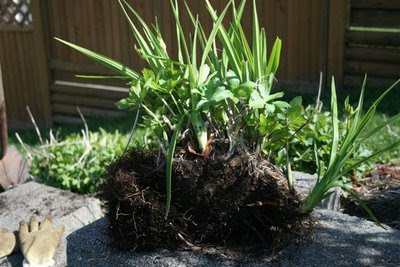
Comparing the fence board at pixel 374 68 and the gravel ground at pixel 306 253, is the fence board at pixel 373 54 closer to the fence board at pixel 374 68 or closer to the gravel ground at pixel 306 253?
the fence board at pixel 374 68

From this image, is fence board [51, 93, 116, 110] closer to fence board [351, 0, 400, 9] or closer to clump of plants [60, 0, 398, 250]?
fence board [351, 0, 400, 9]

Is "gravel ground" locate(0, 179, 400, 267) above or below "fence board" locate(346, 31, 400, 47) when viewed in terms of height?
below

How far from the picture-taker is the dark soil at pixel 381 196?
11.9ft

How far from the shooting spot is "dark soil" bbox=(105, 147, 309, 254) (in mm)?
2471

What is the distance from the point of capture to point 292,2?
285 inches

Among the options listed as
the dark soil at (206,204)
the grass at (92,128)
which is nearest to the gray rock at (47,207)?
the dark soil at (206,204)

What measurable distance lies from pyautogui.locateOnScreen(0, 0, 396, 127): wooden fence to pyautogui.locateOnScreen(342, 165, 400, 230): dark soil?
294 cm

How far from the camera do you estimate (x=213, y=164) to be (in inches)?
97.1

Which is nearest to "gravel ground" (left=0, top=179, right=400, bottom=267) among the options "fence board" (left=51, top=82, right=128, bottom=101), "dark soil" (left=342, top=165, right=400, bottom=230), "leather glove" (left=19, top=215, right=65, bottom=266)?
"leather glove" (left=19, top=215, right=65, bottom=266)

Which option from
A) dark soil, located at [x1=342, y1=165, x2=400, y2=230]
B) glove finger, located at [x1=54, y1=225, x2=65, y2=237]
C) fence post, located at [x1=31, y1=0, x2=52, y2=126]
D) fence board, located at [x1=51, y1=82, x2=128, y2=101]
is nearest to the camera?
glove finger, located at [x1=54, y1=225, x2=65, y2=237]

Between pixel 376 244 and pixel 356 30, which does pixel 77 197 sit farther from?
pixel 356 30

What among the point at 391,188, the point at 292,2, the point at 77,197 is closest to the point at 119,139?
the point at 77,197

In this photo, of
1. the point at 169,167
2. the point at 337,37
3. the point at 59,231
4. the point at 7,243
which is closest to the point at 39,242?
the point at 59,231

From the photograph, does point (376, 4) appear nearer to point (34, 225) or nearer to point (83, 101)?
point (83, 101)
